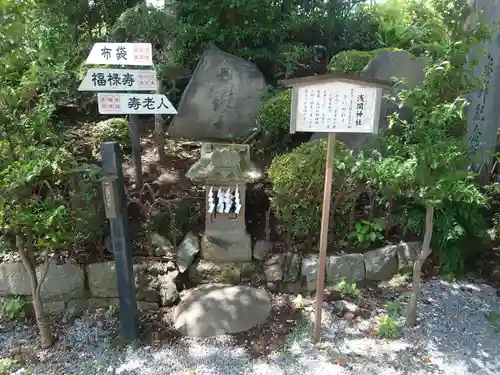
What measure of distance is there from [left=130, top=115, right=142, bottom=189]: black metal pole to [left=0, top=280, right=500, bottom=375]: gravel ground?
1971 mm

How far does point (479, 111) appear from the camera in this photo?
545 centimetres

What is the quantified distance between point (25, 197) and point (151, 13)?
3449mm

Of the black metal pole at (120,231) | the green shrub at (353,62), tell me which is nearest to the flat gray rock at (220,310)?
the black metal pole at (120,231)

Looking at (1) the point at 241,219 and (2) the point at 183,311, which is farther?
(1) the point at 241,219

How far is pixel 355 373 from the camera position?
11.8 feet

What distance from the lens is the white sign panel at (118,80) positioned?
4324mm

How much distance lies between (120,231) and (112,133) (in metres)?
2.89

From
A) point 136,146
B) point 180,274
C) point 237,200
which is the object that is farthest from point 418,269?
point 136,146

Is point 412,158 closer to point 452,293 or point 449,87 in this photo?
point 449,87

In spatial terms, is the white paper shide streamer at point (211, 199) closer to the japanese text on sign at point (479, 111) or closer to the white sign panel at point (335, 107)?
the white sign panel at point (335, 107)

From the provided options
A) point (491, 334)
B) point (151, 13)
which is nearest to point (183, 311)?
point (491, 334)

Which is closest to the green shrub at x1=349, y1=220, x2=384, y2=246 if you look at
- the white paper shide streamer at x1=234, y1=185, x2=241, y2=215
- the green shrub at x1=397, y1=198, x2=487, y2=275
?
the green shrub at x1=397, y1=198, x2=487, y2=275

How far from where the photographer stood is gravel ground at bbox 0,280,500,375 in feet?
12.1

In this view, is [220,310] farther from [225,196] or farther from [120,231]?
[120,231]
